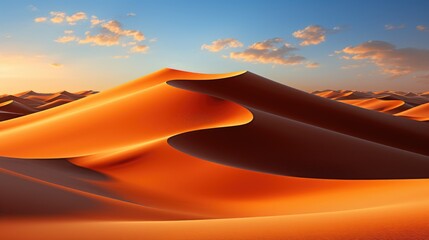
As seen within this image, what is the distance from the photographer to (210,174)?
1112cm

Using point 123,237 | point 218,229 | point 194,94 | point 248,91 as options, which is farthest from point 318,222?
point 248,91

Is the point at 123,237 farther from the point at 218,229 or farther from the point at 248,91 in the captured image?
the point at 248,91

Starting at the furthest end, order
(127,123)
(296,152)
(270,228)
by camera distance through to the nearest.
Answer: (127,123) → (296,152) → (270,228)

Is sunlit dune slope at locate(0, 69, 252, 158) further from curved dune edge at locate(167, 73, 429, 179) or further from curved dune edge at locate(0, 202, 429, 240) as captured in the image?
curved dune edge at locate(0, 202, 429, 240)

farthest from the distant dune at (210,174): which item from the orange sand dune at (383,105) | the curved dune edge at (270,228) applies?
the orange sand dune at (383,105)

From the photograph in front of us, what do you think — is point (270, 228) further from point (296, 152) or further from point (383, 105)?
point (383, 105)

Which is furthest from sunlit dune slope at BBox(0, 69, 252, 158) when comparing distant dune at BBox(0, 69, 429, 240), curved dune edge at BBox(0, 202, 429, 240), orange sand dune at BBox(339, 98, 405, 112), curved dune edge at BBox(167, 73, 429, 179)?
orange sand dune at BBox(339, 98, 405, 112)

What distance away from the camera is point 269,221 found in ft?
16.1

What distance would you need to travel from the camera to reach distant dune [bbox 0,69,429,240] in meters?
4.71

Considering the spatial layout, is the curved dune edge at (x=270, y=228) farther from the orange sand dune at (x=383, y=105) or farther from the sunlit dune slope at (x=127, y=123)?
the orange sand dune at (x=383, y=105)

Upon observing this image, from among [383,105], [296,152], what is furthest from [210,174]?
[383,105]

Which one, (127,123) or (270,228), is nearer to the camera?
(270,228)

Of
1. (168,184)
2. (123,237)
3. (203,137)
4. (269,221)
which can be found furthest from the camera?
(203,137)

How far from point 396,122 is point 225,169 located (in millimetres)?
23869
